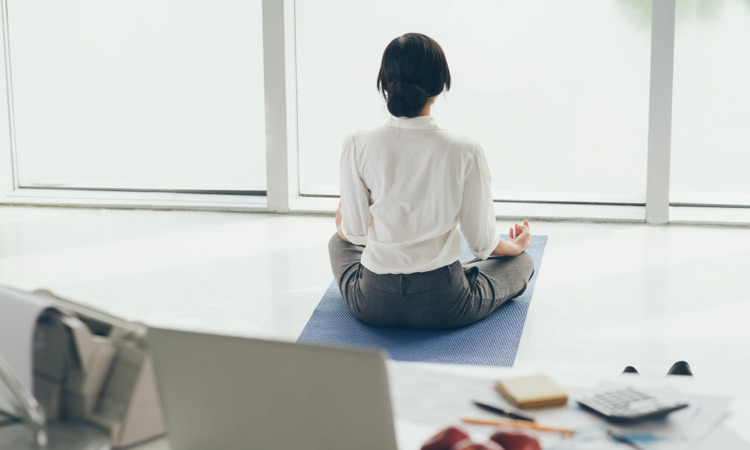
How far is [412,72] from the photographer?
2.88 metres

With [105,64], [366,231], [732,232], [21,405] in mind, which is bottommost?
[732,232]

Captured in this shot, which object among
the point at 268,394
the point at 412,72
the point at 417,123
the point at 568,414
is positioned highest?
the point at 412,72

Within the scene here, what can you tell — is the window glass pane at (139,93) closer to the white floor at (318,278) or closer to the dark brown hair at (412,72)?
the white floor at (318,278)

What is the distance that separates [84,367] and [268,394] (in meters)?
0.21

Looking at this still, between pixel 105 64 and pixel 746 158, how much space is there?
12.2ft

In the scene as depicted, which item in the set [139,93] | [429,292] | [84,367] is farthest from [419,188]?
[139,93]

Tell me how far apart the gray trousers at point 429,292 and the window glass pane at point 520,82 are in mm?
1816

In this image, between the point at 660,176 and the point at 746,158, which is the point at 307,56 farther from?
the point at 746,158

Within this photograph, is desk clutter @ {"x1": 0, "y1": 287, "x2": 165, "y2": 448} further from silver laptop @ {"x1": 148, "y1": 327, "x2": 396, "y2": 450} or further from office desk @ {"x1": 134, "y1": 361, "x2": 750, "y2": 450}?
office desk @ {"x1": 134, "y1": 361, "x2": 750, "y2": 450}

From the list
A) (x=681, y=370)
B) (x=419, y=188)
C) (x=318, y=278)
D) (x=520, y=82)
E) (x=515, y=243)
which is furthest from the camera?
(x=520, y=82)

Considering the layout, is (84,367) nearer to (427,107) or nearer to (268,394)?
(268,394)

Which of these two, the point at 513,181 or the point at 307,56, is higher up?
the point at 307,56

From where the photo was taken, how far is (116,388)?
1017 millimetres

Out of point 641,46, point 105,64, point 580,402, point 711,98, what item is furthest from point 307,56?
point 580,402
